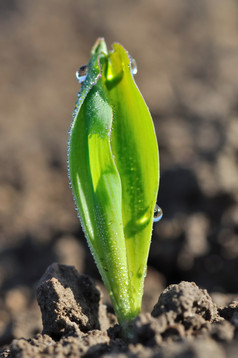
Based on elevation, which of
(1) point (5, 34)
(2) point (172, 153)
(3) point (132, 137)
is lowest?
(3) point (132, 137)

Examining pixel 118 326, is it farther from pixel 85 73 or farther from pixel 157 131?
pixel 157 131

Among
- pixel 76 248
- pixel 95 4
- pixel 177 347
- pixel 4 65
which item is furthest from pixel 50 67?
pixel 177 347

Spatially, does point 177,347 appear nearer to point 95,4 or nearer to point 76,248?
point 76,248

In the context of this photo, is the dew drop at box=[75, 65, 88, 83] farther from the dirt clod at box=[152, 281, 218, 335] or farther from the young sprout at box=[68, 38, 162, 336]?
the dirt clod at box=[152, 281, 218, 335]

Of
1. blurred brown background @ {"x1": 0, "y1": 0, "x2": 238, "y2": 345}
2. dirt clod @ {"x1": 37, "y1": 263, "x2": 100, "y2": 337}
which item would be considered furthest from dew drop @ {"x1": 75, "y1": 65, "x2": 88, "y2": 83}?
blurred brown background @ {"x1": 0, "y1": 0, "x2": 238, "y2": 345}

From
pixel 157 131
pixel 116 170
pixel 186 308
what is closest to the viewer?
pixel 186 308

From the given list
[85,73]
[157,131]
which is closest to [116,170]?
[85,73]
